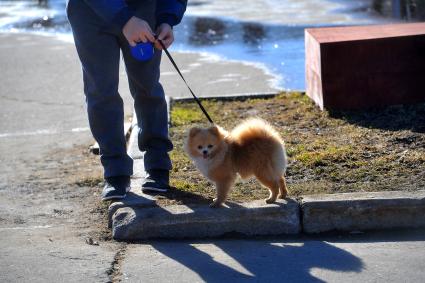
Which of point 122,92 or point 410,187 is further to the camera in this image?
point 122,92

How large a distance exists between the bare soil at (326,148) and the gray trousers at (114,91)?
366mm

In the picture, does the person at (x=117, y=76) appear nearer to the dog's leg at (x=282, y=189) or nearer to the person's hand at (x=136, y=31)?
the person's hand at (x=136, y=31)

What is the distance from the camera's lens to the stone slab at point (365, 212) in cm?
525

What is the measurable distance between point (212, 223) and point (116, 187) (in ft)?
2.74

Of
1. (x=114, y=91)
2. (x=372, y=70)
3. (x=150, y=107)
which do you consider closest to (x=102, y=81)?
(x=114, y=91)

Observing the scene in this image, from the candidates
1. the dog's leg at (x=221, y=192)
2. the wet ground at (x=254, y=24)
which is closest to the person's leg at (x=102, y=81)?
the dog's leg at (x=221, y=192)

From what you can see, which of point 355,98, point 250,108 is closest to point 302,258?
point 355,98

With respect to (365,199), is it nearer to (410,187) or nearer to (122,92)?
(410,187)

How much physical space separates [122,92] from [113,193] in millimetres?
4499

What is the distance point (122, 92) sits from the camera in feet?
33.4

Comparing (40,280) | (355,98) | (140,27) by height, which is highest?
(140,27)

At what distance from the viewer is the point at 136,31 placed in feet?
17.9

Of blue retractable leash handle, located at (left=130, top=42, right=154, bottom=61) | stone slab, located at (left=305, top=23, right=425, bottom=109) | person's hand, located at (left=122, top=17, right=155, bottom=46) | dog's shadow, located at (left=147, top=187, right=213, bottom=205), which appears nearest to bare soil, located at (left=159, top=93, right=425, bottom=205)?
dog's shadow, located at (left=147, top=187, right=213, bottom=205)

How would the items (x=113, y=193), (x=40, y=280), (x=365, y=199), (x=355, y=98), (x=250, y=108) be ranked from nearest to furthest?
(x=40, y=280)
(x=365, y=199)
(x=113, y=193)
(x=355, y=98)
(x=250, y=108)
